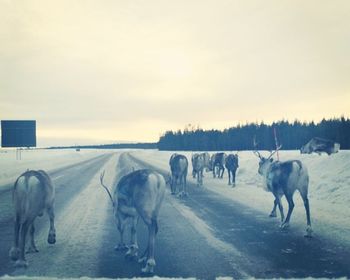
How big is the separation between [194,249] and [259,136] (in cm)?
6718

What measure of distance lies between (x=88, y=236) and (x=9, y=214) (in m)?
4.90

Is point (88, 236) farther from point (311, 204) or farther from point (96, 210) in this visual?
point (311, 204)

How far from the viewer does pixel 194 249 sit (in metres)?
7.55

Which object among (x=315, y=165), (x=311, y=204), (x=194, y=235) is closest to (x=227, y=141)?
(x=315, y=165)

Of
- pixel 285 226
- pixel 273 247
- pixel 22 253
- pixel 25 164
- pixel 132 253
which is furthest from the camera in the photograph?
pixel 25 164

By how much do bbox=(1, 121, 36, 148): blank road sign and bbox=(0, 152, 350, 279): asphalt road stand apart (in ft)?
29.0

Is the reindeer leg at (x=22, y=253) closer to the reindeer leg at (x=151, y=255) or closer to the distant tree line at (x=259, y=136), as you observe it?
the reindeer leg at (x=151, y=255)

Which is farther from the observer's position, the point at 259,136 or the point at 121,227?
the point at 259,136

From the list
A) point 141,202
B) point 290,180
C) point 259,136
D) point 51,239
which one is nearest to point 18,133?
point 51,239

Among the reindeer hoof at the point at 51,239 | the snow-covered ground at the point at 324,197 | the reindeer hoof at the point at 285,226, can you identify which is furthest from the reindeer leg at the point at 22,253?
the snow-covered ground at the point at 324,197

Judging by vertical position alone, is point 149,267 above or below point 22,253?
below

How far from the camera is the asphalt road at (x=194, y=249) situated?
618 centimetres

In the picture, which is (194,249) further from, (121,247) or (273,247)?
(273,247)

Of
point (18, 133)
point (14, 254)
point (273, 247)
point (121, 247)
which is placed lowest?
point (273, 247)
